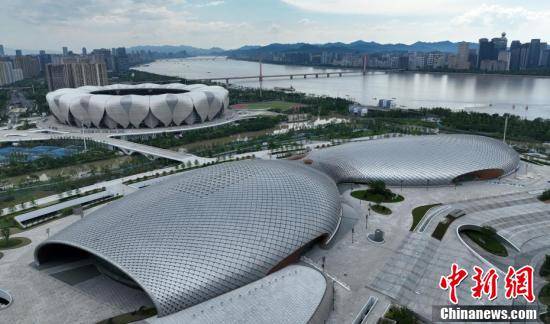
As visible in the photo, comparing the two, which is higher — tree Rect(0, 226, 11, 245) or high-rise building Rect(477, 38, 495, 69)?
high-rise building Rect(477, 38, 495, 69)

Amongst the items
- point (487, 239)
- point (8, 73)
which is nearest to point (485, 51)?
point (487, 239)

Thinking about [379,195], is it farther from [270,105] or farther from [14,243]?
[270,105]

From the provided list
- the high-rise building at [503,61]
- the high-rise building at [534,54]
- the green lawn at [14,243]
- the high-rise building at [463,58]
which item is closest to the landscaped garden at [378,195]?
the green lawn at [14,243]

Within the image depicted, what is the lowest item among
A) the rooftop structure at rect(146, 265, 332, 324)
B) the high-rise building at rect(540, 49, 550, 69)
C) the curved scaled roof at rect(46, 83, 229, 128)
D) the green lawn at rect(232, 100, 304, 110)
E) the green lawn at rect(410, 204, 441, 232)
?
the green lawn at rect(410, 204, 441, 232)

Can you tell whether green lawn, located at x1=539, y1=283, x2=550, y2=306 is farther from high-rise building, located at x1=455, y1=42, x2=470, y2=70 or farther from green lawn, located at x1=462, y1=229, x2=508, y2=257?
high-rise building, located at x1=455, y1=42, x2=470, y2=70

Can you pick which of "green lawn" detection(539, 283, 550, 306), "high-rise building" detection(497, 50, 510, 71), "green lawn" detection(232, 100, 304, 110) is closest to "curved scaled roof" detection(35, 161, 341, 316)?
"green lawn" detection(539, 283, 550, 306)

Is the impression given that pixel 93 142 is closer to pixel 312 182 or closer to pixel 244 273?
pixel 312 182
